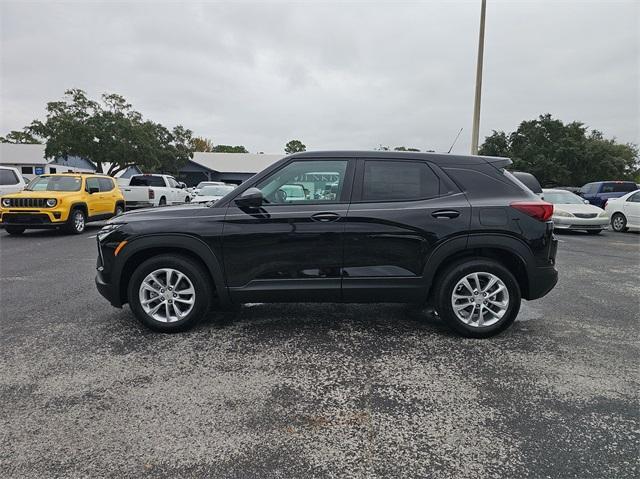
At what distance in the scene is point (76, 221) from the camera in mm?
11586

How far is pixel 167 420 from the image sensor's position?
2.63 metres

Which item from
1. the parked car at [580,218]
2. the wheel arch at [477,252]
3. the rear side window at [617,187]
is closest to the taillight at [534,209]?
the wheel arch at [477,252]

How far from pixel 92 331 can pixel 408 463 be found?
3.43m

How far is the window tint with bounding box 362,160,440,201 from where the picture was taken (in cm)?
393

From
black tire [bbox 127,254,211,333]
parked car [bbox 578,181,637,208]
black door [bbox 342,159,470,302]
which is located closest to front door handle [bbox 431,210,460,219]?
black door [bbox 342,159,470,302]

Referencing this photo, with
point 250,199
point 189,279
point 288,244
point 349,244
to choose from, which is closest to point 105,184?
Answer: point 189,279

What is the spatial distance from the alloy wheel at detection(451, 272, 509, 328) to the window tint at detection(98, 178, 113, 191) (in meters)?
12.4

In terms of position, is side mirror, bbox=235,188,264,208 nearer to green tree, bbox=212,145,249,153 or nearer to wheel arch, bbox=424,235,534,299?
wheel arch, bbox=424,235,534,299

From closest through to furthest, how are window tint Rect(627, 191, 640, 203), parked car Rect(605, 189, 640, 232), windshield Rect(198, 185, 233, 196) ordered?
parked car Rect(605, 189, 640, 232)
window tint Rect(627, 191, 640, 203)
windshield Rect(198, 185, 233, 196)

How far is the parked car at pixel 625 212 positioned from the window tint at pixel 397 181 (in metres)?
13.2

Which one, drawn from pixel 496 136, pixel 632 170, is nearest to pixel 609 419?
pixel 496 136

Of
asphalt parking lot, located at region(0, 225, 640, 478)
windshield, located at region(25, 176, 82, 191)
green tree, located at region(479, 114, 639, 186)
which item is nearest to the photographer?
asphalt parking lot, located at region(0, 225, 640, 478)

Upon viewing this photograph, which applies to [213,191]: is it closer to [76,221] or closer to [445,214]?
[76,221]

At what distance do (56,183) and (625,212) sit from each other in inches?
720
